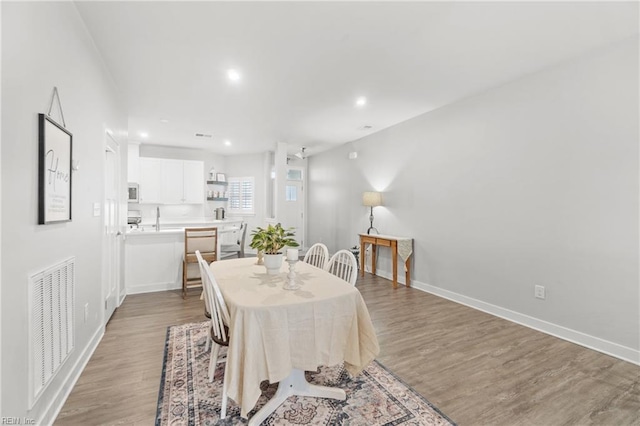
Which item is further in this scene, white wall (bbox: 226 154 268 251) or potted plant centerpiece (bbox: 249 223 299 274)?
white wall (bbox: 226 154 268 251)

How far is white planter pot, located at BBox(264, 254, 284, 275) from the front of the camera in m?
2.23

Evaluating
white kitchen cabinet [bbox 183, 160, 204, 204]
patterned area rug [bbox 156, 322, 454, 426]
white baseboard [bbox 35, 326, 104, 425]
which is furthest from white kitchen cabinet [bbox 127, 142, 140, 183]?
patterned area rug [bbox 156, 322, 454, 426]

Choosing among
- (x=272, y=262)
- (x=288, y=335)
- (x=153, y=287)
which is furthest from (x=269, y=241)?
(x=153, y=287)

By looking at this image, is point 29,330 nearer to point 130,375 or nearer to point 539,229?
point 130,375

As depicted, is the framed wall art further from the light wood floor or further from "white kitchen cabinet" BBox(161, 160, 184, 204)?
"white kitchen cabinet" BBox(161, 160, 184, 204)

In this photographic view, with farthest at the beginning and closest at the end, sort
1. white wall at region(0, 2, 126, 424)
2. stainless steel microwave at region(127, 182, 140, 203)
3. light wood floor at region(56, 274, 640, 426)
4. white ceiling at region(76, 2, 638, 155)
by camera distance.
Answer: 1. stainless steel microwave at region(127, 182, 140, 203)
2. white ceiling at region(76, 2, 638, 155)
3. light wood floor at region(56, 274, 640, 426)
4. white wall at region(0, 2, 126, 424)

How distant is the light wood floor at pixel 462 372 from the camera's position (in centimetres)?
184

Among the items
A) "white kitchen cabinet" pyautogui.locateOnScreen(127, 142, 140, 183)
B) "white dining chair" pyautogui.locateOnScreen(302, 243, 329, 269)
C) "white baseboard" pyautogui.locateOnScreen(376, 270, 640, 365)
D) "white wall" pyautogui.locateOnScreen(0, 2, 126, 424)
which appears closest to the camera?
"white wall" pyautogui.locateOnScreen(0, 2, 126, 424)

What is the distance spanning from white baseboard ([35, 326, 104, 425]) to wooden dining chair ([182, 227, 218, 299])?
5.13 feet

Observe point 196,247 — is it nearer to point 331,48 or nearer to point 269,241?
point 269,241

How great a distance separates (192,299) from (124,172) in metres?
1.92

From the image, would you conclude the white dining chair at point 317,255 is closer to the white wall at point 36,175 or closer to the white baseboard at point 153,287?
the white wall at point 36,175

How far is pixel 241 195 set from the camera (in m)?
7.97

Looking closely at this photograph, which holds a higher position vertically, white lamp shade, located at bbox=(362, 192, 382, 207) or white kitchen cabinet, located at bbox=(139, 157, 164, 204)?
white kitchen cabinet, located at bbox=(139, 157, 164, 204)
